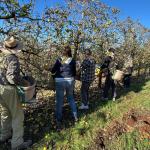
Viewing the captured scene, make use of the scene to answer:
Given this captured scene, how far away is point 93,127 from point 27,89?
6.17ft

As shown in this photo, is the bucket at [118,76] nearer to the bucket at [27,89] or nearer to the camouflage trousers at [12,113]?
the bucket at [27,89]

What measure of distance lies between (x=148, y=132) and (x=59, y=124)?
7.79 ft

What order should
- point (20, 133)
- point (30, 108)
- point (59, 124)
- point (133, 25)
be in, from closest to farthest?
point (20, 133) < point (59, 124) < point (30, 108) < point (133, 25)

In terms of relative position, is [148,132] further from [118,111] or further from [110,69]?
[110,69]

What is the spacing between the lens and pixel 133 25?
20.7 metres

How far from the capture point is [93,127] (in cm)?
880

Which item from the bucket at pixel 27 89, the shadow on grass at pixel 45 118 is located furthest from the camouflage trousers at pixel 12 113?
the shadow on grass at pixel 45 118

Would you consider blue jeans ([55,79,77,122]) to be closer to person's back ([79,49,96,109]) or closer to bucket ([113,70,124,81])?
person's back ([79,49,96,109])

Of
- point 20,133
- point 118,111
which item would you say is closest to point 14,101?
point 20,133

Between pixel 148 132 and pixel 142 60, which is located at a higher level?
pixel 142 60

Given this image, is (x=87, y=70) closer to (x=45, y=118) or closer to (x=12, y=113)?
(x=45, y=118)

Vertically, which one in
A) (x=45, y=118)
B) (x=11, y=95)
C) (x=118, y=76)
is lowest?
(x=45, y=118)

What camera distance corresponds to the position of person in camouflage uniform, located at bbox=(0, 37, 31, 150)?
311 inches

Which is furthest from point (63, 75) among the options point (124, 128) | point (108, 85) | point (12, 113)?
point (108, 85)
